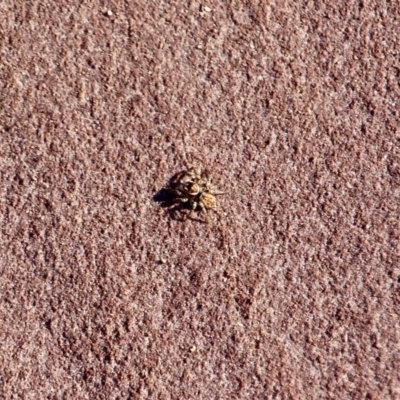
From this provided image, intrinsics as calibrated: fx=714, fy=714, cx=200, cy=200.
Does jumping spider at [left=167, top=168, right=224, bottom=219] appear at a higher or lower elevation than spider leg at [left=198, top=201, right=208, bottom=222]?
higher

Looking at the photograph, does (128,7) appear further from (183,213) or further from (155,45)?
(183,213)

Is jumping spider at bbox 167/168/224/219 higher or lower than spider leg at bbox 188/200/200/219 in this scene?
higher

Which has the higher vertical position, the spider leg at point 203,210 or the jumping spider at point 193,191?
the jumping spider at point 193,191

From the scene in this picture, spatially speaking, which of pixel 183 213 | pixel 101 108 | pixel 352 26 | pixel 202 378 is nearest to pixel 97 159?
pixel 101 108

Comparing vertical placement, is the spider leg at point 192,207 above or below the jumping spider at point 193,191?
below
